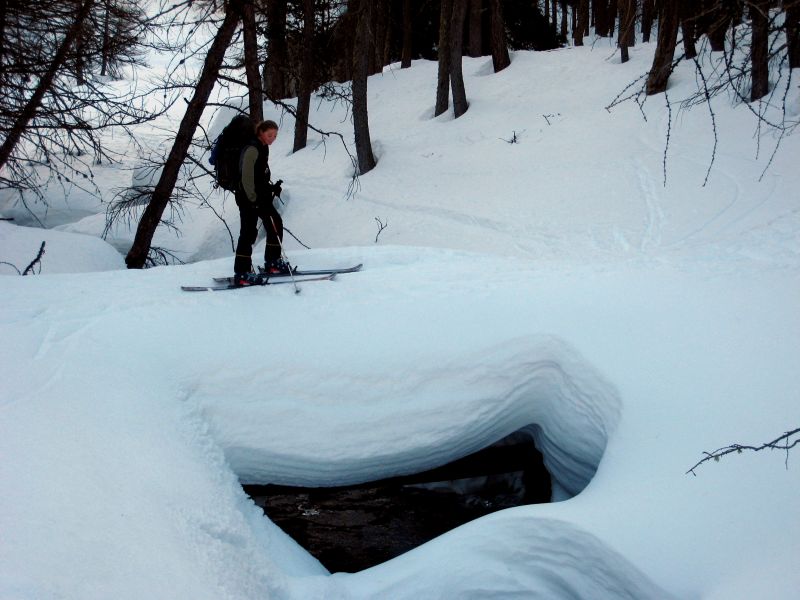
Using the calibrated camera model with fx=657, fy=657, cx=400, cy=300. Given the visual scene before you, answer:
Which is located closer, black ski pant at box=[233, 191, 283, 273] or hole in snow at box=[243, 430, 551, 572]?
hole in snow at box=[243, 430, 551, 572]

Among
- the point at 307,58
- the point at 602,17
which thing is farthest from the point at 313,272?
the point at 602,17

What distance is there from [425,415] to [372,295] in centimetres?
141

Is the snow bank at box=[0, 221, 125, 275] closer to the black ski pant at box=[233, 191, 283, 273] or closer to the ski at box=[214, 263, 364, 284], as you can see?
the ski at box=[214, 263, 364, 284]

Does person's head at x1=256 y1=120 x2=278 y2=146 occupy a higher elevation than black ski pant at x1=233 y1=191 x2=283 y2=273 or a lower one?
higher

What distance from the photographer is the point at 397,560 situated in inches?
177

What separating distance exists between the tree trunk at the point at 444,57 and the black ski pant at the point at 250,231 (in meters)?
10.6

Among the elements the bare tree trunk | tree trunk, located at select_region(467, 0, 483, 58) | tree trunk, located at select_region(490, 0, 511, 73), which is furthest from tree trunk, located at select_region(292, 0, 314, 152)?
tree trunk, located at select_region(467, 0, 483, 58)

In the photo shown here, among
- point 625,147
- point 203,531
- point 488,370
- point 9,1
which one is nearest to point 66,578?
point 203,531

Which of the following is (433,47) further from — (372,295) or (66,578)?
(66,578)

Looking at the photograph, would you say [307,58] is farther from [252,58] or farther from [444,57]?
[252,58]

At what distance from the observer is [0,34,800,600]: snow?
3.74 metres

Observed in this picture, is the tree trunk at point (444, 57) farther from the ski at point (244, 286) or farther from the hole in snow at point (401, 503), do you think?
the hole in snow at point (401, 503)

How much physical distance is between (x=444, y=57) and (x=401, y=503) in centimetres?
1303

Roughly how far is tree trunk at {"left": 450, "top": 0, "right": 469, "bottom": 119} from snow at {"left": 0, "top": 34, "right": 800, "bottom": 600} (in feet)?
29.5
